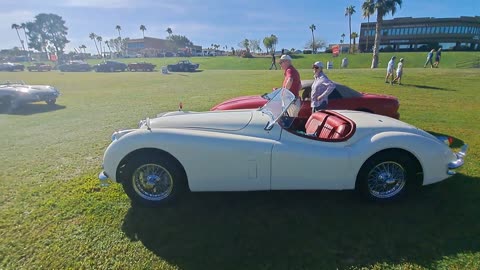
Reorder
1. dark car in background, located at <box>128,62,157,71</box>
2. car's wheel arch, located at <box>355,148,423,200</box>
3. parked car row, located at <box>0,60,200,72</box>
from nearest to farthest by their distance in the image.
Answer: car's wheel arch, located at <box>355,148,423,200</box> → parked car row, located at <box>0,60,200,72</box> → dark car in background, located at <box>128,62,157,71</box>

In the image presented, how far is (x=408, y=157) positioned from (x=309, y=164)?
1.17m

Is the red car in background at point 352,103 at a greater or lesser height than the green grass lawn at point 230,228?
greater

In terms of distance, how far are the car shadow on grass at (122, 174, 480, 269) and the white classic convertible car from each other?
27 cm

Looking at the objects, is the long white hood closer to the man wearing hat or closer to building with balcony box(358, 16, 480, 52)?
the man wearing hat

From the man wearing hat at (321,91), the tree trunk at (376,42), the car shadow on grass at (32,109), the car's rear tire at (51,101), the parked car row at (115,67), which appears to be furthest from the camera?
the parked car row at (115,67)

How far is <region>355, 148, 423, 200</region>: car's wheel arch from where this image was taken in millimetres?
2998

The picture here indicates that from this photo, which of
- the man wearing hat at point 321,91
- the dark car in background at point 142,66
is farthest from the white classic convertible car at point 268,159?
the dark car in background at point 142,66

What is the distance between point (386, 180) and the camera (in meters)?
3.11

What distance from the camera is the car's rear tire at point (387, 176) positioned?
301 centimetres

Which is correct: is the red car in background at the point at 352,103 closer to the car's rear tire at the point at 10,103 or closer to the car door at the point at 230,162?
the car door at the point at 230,162

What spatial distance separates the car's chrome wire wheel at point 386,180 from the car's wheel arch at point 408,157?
115mm

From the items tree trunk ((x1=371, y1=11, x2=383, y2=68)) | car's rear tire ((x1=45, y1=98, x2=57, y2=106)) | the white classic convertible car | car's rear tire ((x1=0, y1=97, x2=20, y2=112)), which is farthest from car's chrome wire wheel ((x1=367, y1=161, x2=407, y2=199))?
tree trunk ((x1=371, y1=11, x2=383, y2=68))

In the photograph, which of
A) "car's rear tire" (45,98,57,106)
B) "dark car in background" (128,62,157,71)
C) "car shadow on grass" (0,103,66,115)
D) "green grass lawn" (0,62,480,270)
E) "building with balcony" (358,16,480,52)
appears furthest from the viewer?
"building with balcony" (358,16,480,52)

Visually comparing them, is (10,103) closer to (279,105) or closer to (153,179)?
(153,179)
